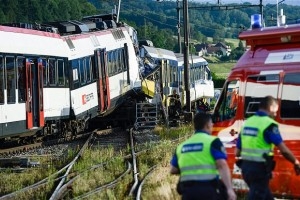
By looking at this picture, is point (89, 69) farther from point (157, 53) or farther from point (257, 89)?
point (257, 89)

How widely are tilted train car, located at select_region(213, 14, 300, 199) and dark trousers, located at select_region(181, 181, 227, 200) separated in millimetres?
3218

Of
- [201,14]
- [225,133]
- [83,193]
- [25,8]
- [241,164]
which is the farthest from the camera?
[201,14]

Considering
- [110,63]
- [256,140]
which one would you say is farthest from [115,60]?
[256,140]

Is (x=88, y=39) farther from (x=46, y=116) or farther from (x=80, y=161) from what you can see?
(x=80, y=161)

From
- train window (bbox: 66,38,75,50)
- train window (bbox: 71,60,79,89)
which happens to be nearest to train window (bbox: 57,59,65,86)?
train window (bbox: 71,60,79,89)

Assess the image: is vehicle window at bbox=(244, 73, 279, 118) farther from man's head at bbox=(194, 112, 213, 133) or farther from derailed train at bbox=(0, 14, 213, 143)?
derailed train at bbox=(0, 14, 213, 143)

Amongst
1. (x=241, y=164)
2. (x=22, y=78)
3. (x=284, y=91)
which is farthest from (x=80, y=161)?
(x=241, y=164)

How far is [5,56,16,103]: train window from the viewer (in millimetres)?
17078

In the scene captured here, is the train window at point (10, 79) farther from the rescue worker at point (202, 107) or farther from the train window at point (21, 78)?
the rescue worker at point (202, 107)

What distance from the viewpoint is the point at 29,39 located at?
61.2ft

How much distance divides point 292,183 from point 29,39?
10.7 m

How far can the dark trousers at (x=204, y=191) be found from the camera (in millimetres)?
6848

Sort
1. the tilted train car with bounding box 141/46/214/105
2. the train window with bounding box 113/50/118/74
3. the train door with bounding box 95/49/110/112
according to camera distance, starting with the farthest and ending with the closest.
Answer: the tilted train car with bounding box 141/46/214/105 → the train window with bounding box 113/50/118/74 → the train door with bounding box 95/49/110/112

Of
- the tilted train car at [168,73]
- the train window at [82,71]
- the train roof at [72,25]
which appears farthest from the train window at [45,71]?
the tilted train car at [168,73]
